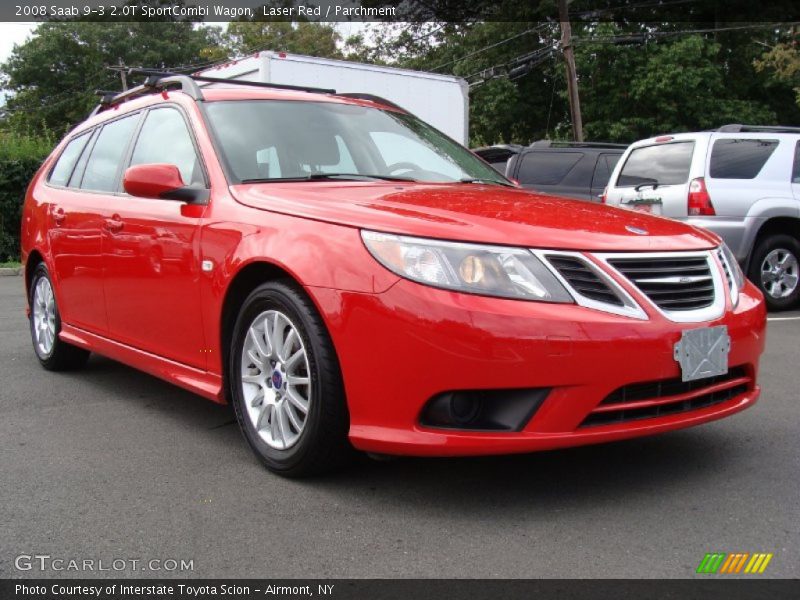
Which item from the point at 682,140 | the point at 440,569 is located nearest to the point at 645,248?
the point at 440,569

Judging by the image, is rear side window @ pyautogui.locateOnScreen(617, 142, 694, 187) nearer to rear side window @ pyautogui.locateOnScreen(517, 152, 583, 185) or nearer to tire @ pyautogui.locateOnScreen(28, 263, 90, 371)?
rear side window @ pyautogui.locateOnScreen(517, 152, 583, 185)

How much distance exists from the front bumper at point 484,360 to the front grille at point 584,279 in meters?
0.08

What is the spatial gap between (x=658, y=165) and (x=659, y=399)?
653 centimetres

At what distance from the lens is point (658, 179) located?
9070 mm

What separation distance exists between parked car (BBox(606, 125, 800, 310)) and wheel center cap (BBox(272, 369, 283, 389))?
5.65 m

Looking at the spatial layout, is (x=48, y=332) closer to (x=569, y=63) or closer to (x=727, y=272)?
(x=727, y=272)

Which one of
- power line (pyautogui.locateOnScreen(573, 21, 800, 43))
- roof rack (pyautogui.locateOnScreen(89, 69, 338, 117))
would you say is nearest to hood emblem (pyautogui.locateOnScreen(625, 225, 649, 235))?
roof rack (pyautogui.locateOnScreen(89, 69, 338, 117))

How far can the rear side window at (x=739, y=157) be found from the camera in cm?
866

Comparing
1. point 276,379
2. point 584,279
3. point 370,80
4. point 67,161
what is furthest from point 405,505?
point 370,80

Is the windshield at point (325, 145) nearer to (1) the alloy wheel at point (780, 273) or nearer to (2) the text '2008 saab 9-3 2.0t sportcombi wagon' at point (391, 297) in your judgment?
(2) the text '2008 saab 9-3 2.0t sportcombi wagon' at point (391, 297)

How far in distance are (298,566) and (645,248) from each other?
5.52 feet

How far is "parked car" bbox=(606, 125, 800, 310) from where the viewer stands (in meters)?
8.46

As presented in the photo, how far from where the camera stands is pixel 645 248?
324 centimetres

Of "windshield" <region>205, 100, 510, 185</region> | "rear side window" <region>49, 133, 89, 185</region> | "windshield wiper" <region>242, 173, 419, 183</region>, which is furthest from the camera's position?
"rear side window" <region>49, 133, 89, 185</region>
